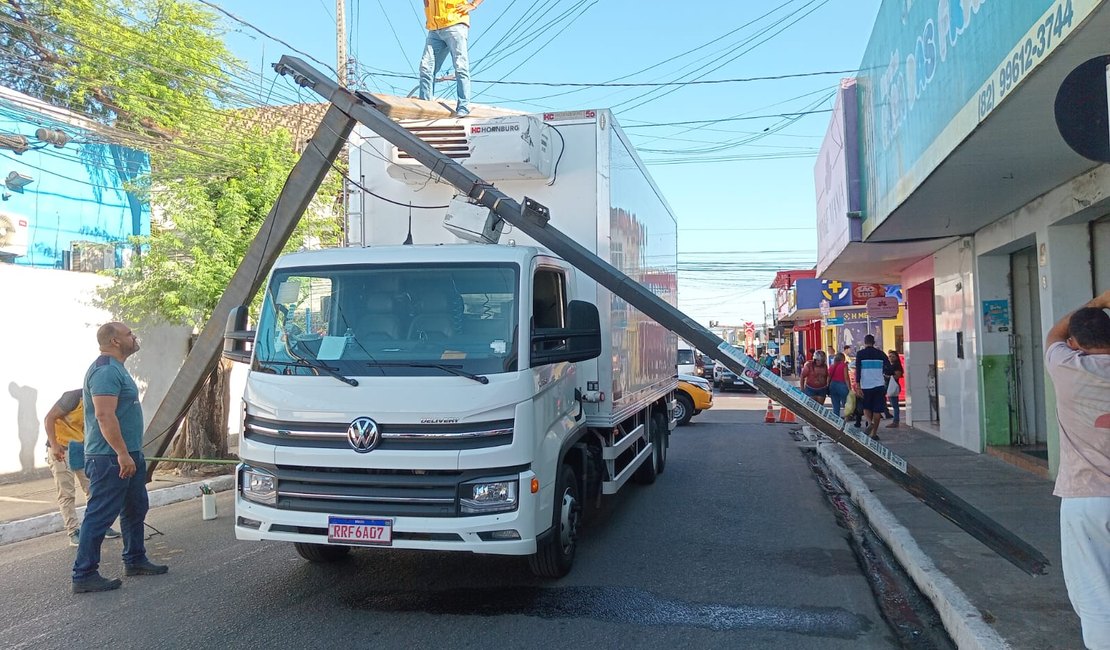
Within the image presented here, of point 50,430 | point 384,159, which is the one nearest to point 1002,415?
point 384,159

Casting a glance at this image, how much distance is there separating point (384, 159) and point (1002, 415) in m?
9.27

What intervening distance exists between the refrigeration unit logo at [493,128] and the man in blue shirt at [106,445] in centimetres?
319

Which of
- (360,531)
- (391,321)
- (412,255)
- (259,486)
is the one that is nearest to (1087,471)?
(360,531)

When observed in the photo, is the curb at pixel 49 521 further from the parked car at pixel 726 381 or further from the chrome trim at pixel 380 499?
the parked car at pixel 726 381

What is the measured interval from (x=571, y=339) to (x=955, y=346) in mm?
9811

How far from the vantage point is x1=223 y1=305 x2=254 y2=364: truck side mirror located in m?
5.92

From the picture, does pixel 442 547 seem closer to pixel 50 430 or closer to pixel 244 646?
pixel 244 646

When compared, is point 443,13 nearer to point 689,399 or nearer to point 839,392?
point 839,392

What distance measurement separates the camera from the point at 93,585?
5.88m

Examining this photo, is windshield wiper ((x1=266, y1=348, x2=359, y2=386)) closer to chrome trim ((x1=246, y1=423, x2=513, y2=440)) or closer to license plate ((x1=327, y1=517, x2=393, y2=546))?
chrome trim ((x1=246, y1=423, x2=513, y2=440))

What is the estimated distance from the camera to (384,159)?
7.47m

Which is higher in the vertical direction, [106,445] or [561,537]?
[106,445]

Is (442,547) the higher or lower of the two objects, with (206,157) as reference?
lower

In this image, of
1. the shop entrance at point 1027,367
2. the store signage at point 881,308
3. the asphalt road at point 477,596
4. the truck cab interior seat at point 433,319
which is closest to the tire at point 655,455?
the asphalt road at point 477,596
